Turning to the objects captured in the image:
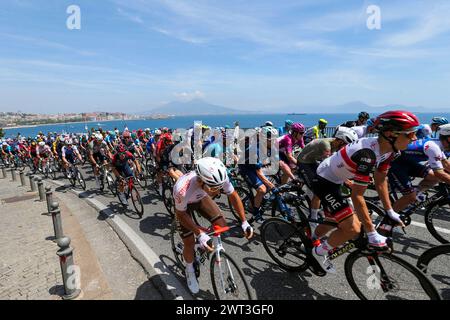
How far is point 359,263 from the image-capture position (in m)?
3.12

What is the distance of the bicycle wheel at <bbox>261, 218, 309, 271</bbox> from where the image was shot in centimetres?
391

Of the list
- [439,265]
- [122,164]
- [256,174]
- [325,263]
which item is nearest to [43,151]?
[122,164]

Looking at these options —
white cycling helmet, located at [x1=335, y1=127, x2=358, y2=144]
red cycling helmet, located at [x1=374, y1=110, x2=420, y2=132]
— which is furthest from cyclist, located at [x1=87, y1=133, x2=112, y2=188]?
red cycling helmet, located at [x1=374, y1=110, x2=420, y2=132]

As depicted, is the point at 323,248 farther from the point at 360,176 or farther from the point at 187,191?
the point at 187,191

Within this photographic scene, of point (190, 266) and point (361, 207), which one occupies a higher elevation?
point (361, 207)

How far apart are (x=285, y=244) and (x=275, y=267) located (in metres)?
0.46

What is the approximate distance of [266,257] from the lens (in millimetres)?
4473

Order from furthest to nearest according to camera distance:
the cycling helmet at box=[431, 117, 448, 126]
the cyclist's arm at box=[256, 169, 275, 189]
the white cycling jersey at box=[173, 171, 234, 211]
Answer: the cycling helmet at box=[431, 117, 448, 126]
the cyclist's arm at box=[256, 169, 275, 189]
the white cycling jersey at box=[173, 171, 234, 211]

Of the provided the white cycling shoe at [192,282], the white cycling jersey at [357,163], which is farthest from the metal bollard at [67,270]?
the white cycling jersey at [357,163]

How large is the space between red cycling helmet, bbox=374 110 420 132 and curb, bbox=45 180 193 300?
134 inches

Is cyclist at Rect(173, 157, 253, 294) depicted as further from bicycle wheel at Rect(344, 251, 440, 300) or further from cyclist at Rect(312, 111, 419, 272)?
bicycle wheel at Rect(344, 251, 440, 300)
